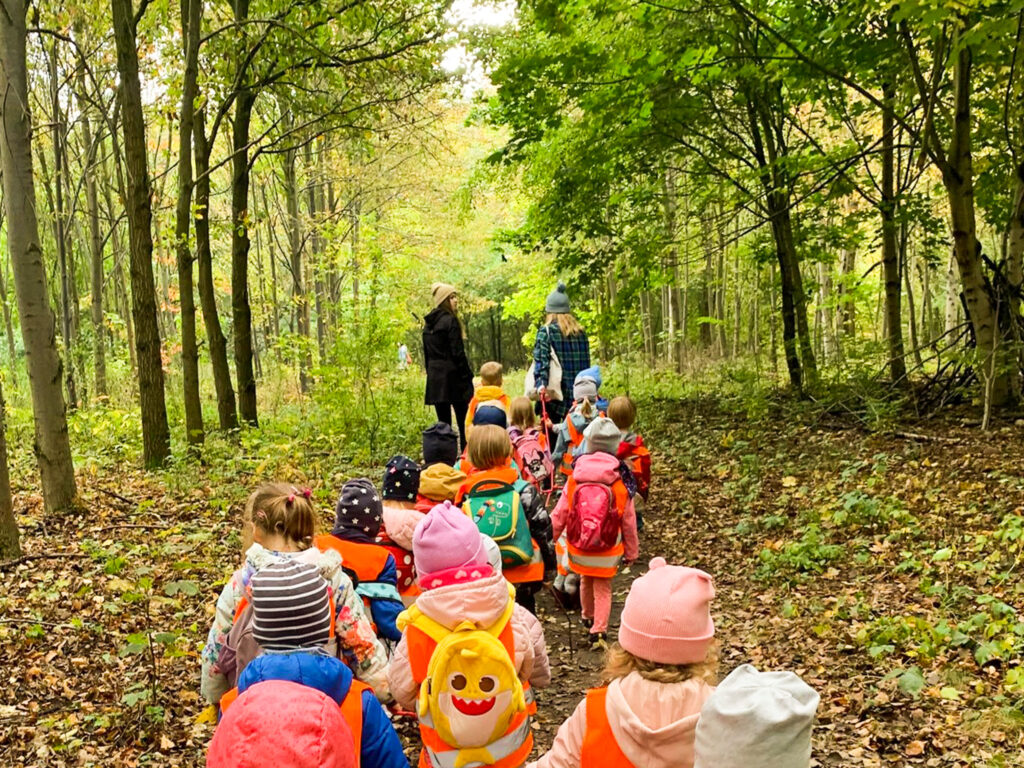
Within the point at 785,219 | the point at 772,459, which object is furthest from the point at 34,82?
the point at 772,459

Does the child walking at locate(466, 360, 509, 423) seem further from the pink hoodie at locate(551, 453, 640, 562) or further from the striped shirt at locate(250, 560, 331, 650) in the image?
the striped shirt at locate(250, 560, 331, 650)

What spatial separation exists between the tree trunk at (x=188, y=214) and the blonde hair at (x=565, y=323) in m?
5.00

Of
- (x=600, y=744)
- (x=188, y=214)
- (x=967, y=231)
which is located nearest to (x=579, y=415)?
(x=967, y=231)

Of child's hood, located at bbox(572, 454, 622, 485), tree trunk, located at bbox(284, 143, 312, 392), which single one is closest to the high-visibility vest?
child's hood, located at bbox(572, 454, 622, 485)

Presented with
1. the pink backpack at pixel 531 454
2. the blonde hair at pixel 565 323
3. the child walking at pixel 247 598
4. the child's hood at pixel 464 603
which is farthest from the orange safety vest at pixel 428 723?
the blonde hair at pixel 565 323

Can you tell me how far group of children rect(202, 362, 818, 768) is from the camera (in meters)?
1.99

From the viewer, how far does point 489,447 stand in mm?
4930

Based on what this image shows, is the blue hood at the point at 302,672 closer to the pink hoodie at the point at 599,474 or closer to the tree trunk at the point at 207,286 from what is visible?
the pink hoodie at the point at 599,474

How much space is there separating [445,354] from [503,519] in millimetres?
5528

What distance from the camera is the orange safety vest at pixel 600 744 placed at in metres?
2.30

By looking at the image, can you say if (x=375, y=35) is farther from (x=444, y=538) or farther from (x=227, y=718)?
(x=227, y=718)

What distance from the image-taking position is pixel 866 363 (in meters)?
10.9

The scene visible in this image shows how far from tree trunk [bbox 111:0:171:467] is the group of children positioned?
5831 mm

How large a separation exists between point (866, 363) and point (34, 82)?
17.4m
